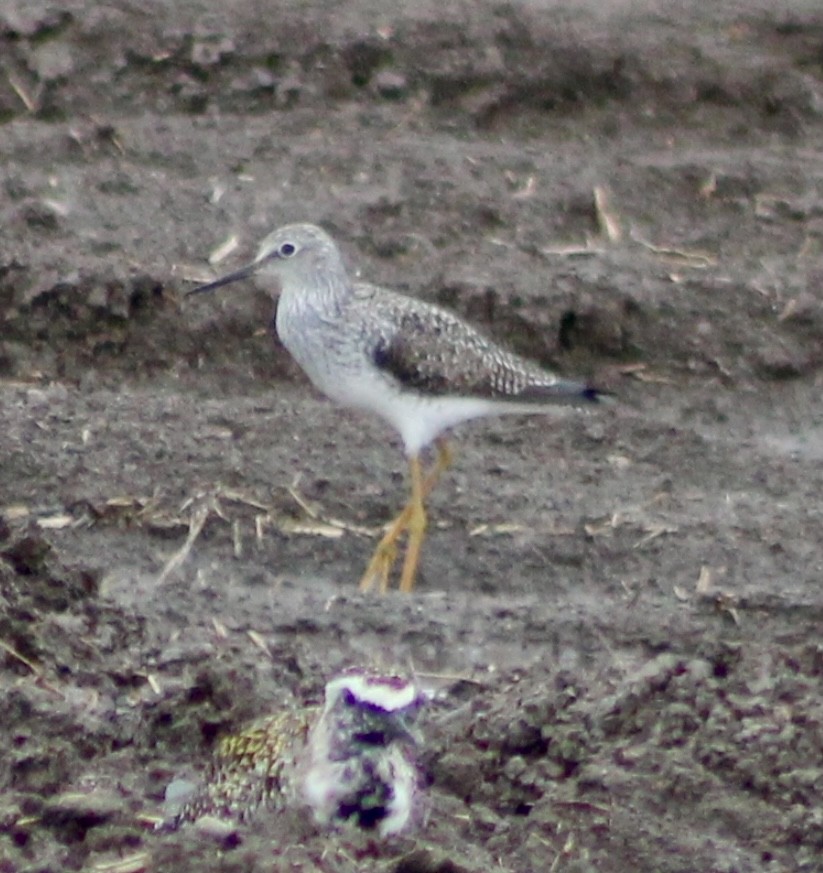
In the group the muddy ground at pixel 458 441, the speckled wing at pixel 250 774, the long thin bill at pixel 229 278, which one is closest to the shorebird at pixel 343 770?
the speckled wing at pixel 250 774

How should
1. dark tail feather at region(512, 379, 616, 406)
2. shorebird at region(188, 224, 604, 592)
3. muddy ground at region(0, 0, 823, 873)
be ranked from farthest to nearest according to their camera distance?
dark tail feather at region(512, 379, 616, 406), shorebird at region(188, 224, 604, 592), muddy ground at region(0, 0, 823, 873)

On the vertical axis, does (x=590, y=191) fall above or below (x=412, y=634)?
below

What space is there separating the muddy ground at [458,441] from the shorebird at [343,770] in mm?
118

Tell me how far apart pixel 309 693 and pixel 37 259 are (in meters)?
4.27

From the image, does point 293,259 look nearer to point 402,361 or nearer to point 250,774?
point 402,361

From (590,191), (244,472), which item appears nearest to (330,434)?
(244,472)

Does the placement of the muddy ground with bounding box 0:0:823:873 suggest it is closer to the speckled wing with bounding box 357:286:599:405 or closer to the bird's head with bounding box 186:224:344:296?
the speckled wing with bounding box 357:286:599:405

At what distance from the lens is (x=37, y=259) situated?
11.3 m

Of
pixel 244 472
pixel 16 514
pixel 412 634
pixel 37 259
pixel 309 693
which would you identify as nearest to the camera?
pixel 309 693

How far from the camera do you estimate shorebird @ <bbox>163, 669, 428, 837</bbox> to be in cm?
621

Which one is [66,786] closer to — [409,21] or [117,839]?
[117,839]

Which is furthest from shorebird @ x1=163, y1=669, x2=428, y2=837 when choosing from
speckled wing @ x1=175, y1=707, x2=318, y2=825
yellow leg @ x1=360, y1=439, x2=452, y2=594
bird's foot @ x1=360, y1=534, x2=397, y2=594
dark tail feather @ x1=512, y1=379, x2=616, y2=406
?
dark tail feather @ x1=512, y1=379, x2=616, y2=406

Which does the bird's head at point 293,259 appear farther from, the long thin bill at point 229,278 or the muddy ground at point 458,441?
the muddy ground at point 458,441

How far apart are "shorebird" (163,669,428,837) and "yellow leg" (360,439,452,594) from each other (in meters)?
3.01
